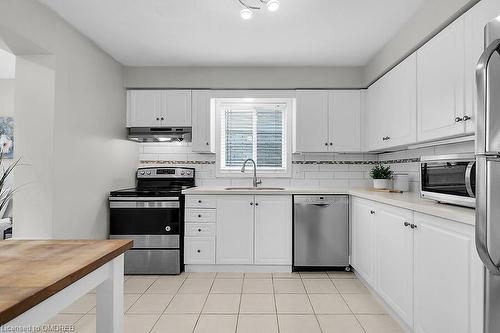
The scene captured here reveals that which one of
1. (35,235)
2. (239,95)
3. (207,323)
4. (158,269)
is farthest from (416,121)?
(35,235)

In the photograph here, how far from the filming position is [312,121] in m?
3.57

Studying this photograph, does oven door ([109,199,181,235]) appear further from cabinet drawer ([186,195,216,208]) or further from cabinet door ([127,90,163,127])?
cabinet door ([127,90,163,127])

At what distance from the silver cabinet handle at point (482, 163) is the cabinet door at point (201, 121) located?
287 cm

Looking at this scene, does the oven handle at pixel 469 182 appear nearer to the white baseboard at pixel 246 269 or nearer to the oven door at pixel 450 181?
the oven door at pixel 450 181

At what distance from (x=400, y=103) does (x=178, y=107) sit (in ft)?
8.04

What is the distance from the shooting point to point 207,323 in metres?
2.18

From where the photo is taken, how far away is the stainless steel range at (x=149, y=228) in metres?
3.17

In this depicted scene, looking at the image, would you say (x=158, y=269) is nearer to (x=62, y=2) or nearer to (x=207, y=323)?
(x=207, y=323)

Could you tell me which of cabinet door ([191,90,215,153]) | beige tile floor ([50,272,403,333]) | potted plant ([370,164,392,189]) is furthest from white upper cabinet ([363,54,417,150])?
cabinet door ([191,90,215,153])

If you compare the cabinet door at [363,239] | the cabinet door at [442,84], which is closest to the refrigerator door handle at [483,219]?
the cabinet door at [442,84]

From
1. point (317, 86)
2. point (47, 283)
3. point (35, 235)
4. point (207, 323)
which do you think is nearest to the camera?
point (47, 283)

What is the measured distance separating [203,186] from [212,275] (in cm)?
116

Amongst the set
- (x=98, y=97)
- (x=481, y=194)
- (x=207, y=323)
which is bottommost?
(x=207, y=323)

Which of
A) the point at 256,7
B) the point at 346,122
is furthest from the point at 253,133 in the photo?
the point at 256,7
